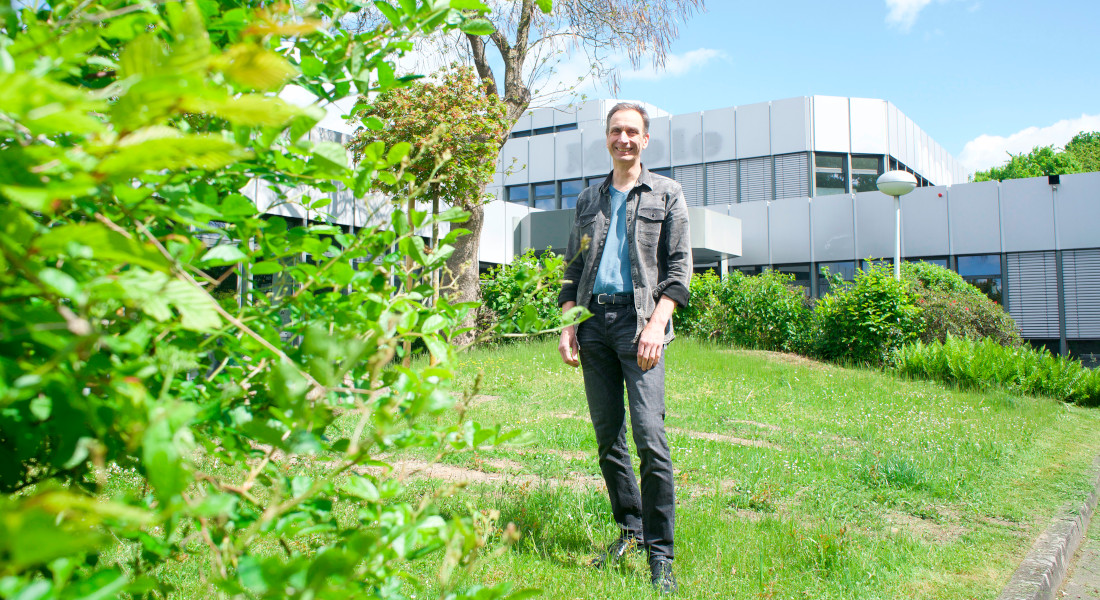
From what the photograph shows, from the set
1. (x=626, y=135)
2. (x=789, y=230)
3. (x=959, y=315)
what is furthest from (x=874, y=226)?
(x=626, y=135)

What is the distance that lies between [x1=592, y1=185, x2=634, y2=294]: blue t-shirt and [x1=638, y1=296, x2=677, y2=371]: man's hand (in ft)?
0.81

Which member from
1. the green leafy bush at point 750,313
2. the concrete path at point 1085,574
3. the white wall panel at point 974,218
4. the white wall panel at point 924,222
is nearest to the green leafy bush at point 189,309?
the concrete path at point 1085,574

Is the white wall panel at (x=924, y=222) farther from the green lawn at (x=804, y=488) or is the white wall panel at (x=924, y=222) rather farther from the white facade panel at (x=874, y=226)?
the green lawn at (x=804, y=488)

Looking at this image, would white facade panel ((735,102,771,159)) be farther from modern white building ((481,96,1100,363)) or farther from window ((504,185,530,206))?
window ((504,185,530,206))

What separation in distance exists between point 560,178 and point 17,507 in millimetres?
26444

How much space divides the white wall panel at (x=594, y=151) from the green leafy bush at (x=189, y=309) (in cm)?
2449

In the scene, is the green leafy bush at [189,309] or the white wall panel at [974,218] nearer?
the green leafy bush at [189,309]

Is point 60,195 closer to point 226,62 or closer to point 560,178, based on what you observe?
point 226,62

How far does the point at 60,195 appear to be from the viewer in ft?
1.94

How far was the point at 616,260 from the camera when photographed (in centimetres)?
337

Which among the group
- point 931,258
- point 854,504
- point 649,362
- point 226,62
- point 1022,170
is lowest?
point 854,504

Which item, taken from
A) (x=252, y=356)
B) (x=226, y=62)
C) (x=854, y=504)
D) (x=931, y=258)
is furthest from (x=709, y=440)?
(x=931, y=258)

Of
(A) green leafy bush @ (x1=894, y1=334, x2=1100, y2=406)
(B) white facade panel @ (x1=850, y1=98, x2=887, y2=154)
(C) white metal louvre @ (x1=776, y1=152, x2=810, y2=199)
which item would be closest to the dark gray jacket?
(A) green leafy bush @ (x1=894, y1=334, x2=1100, y2=406)

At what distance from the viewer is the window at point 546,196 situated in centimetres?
2686
